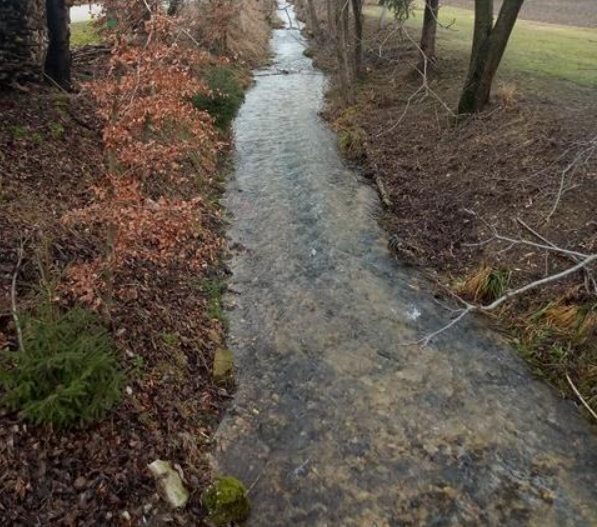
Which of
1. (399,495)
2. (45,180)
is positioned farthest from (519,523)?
(45,180)

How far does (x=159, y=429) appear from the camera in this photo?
606cm

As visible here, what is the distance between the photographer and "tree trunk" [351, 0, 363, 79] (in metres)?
20.9

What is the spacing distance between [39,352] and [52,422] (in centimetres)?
69

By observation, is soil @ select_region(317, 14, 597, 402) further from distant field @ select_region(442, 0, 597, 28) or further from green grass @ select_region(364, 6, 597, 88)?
distant field @ select_region(442, 0, 597, 28)

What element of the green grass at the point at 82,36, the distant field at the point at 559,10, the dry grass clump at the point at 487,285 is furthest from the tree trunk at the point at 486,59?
the distant field at the point at 559,10

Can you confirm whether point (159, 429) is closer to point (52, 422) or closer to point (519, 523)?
point (52, 422)

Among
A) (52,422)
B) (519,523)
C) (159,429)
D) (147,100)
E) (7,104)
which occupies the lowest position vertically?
(519,523)

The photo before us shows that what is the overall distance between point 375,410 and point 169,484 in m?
2.76

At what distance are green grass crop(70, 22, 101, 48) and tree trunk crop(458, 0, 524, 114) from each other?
34.5 feet

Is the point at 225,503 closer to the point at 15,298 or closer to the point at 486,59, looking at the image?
the point at 15,298

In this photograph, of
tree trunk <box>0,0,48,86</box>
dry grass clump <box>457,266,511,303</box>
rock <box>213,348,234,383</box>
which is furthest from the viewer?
tree trunk <box>0,0,48,86</box>

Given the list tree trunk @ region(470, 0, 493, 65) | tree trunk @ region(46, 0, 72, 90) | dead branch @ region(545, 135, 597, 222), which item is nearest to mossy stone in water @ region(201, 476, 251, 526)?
dead branch @ region(545, 135, 597, 222)

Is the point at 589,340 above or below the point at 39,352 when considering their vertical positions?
below

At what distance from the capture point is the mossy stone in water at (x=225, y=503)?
5363mm
